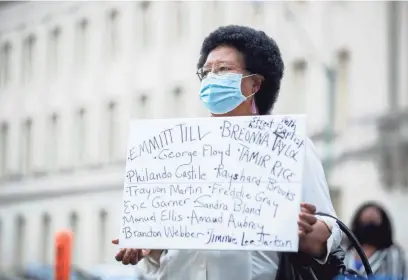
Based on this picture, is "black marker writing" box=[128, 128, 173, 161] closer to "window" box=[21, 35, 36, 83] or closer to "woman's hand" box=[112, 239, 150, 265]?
"woman's hand" box=[112, 239, 150, 265]

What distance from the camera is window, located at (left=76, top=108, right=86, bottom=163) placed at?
3653cm

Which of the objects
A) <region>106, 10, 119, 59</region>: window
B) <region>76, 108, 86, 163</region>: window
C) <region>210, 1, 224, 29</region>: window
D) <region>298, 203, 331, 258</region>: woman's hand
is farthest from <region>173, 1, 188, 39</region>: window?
<region>298, 203, 331, 258</region>: woman's hand

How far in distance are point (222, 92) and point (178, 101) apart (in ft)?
94.9

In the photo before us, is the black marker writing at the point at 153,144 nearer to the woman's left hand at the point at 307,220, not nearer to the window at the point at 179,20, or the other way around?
the woman's left hand at the point at 307,220

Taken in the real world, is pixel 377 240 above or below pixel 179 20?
below

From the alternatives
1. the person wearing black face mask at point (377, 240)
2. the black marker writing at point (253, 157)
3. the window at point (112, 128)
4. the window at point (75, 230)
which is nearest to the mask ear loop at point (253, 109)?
the black marker writing at point (253, 157)

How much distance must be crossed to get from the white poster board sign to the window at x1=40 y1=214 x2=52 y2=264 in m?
34.7

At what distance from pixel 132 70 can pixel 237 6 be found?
17.2ft

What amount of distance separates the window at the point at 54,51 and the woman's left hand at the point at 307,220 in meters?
35.1

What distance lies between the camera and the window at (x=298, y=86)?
28.3 meters

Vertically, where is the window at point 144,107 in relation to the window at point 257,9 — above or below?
below

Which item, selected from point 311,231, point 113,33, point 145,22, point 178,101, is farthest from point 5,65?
point 311,231

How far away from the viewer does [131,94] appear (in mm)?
34594

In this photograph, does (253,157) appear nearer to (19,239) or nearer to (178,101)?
(178,101)
